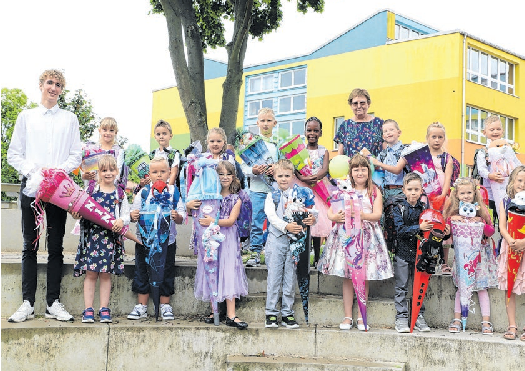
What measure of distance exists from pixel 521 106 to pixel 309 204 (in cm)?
2289

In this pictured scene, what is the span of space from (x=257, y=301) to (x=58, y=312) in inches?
74.2

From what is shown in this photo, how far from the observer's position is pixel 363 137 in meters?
5.46

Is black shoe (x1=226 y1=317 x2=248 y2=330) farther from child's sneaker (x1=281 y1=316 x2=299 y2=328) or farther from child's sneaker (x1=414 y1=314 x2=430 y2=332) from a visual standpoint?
child's sneaker (x1=414 y1=314 x2=430 y2=332)

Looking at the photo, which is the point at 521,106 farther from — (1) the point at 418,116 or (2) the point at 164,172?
(2) the point at 164,172

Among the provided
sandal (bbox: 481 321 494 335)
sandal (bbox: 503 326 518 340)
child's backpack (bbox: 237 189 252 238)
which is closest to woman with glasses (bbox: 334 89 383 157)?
child's backpack (bbox: 237 189 252 238)

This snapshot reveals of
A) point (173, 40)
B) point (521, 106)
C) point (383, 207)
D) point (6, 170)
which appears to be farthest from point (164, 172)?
point (521, 106)

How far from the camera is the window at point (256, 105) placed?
93.9ft

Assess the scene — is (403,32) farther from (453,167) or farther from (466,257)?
(466,257)

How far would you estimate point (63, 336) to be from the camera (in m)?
4.48

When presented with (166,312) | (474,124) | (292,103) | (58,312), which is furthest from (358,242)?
(292,103)

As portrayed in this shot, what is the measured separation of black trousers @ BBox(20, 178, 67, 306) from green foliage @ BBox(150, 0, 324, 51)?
6.18 meters

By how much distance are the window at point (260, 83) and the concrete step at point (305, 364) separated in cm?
2480

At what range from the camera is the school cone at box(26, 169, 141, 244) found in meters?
4.45

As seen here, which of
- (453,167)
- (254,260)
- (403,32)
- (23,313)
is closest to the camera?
(23,313)
